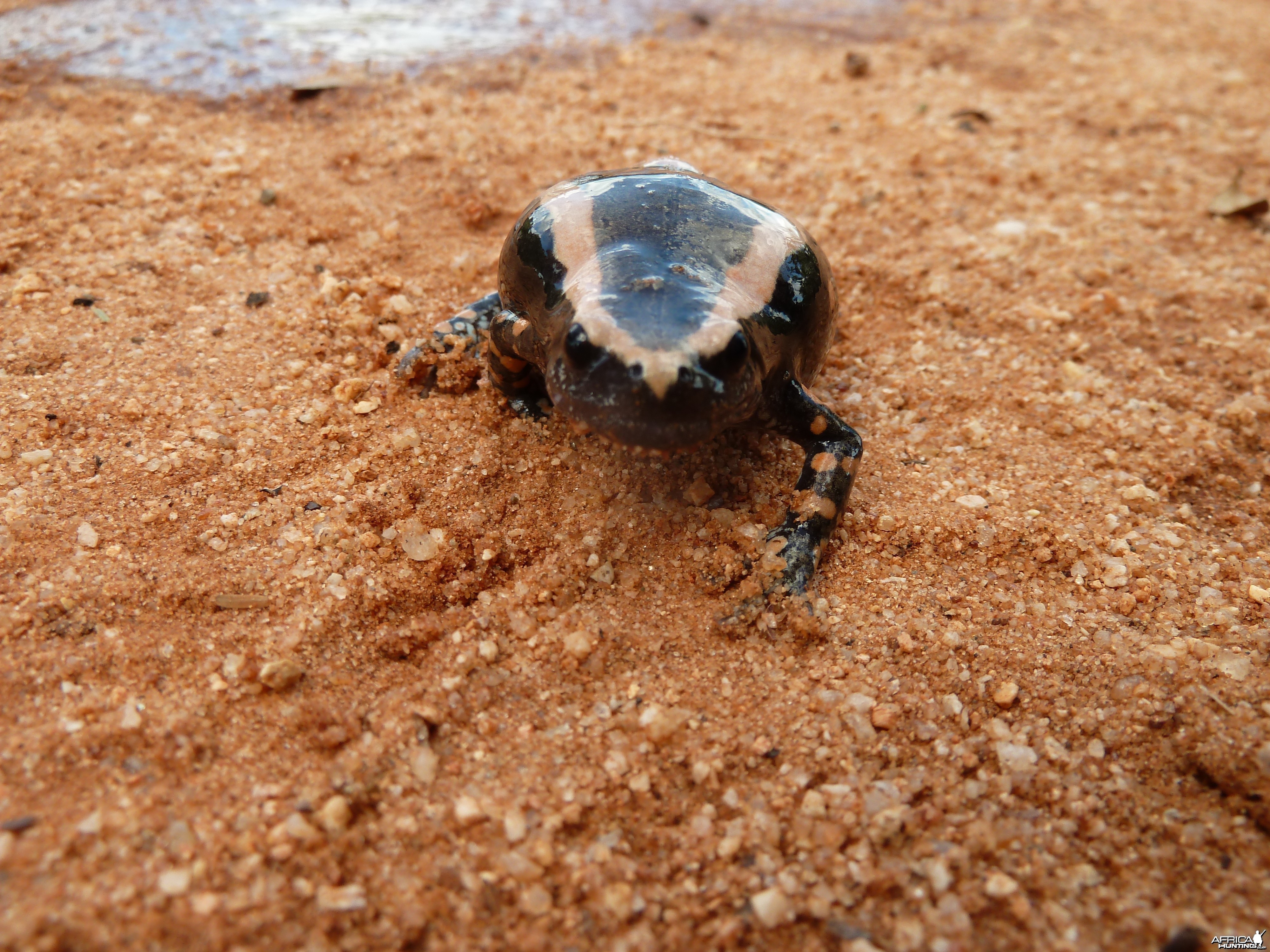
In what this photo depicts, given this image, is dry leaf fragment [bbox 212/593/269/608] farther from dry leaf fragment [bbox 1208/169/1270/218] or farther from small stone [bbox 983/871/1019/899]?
dry leaf fragment [bbox 1208/169/1270/218]

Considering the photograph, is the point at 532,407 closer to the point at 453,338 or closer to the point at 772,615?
the point at 453,338

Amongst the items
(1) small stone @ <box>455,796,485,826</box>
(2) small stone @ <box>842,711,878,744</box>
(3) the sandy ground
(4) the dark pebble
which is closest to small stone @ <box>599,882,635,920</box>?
(3) the sandy ground

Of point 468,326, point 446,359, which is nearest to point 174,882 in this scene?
point 446,359

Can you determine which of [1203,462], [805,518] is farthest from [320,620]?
[1203,462]

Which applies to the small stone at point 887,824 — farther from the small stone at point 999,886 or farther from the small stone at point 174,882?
the small stone at point 174,882

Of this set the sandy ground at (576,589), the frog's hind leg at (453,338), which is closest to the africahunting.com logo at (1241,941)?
the sandy ground at (576,589)

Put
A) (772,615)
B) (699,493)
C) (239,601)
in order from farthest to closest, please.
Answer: (699,493) → (772,615) → (239,601)

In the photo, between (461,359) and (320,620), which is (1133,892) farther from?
(461,359)
